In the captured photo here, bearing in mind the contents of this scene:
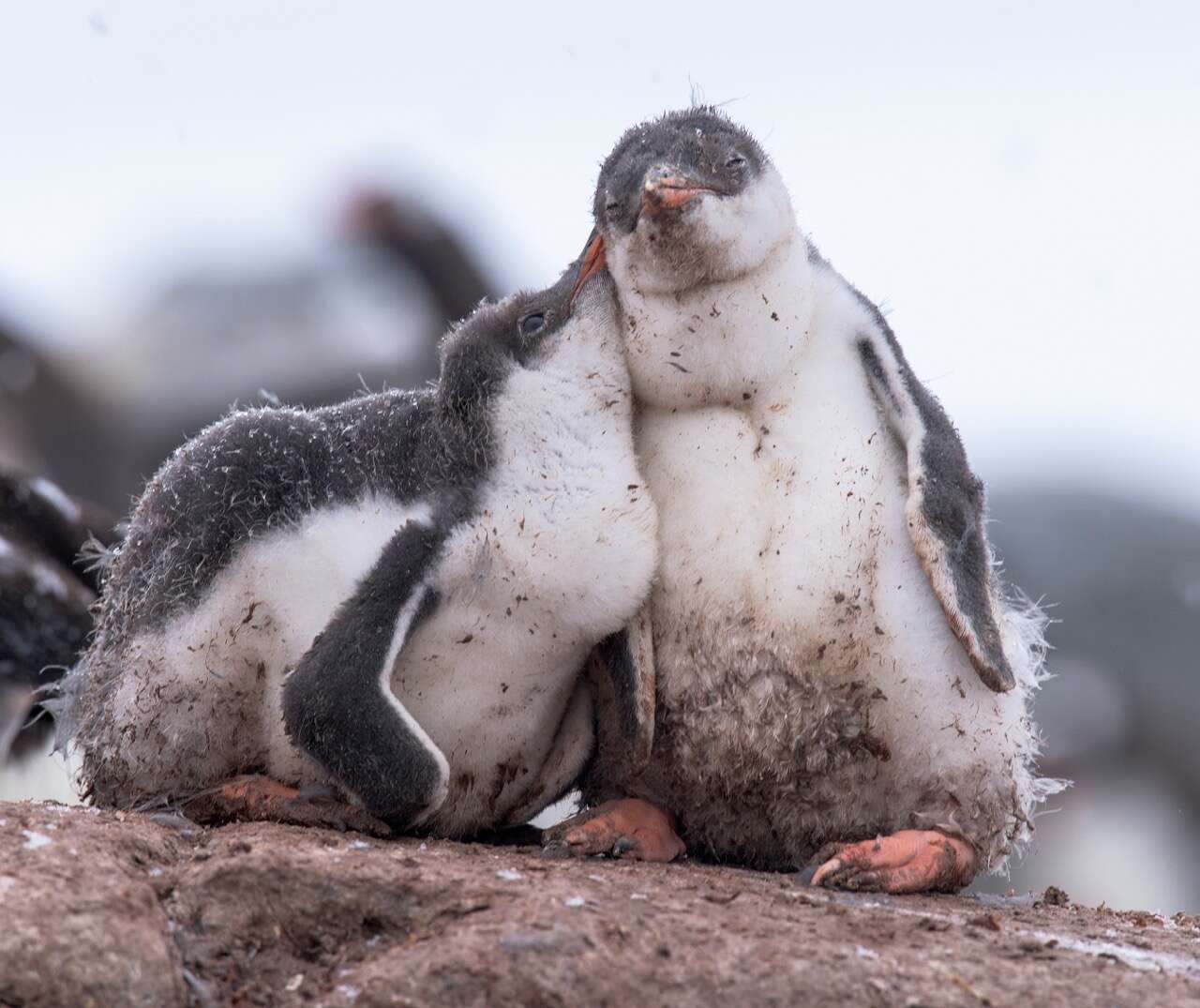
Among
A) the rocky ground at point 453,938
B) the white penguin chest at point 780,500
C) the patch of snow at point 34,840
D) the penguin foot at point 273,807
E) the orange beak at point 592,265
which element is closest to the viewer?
the rocky ground at point 453,938

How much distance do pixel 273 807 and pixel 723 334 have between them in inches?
58.9

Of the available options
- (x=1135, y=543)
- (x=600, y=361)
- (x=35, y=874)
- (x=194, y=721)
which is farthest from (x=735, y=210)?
(x=1135, y=543)

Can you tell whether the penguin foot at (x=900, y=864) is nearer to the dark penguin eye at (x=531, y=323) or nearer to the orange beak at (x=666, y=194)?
the dark penguin eye at (x=531, y=323)

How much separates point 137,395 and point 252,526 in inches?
286

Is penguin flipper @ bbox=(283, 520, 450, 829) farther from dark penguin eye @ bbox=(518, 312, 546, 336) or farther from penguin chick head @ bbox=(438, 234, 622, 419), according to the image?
dark penguin eye @ bbox=(518, 312, 546, 336)

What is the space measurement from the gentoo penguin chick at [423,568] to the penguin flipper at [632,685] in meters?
0.06

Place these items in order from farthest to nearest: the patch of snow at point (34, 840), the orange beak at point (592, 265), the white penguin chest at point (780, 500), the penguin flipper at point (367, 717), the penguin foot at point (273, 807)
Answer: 1. the orange beak at point (592, 265)
2. the white penguin chest at point (780, 500)
3. the penguin foot at point (273, 807)
4. the penguin flipper at point (367, 717)
5. the patch of snow at point (34, 840)

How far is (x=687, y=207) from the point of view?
3.71 meters

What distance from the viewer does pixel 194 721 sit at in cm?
386

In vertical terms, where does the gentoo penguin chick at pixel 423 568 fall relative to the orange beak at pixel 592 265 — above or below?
below

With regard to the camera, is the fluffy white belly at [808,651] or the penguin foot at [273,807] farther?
the fluffy white belly at [808,651]

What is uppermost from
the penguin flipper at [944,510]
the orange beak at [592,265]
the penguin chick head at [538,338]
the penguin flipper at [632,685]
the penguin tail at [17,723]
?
the orange beak at [592,265]

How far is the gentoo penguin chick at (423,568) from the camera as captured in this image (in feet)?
12.3

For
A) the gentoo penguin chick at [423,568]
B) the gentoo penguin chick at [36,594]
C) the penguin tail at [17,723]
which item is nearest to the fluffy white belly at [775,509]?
the gentoo penguin chick at [423,568]
